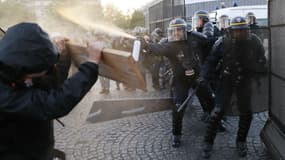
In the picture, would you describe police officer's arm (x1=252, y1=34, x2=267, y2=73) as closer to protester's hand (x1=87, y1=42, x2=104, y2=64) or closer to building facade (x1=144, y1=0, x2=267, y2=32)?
protester's hand (x1=87, y1=42, x2=104, y2=64)

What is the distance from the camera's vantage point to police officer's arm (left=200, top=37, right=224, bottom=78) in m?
4.79

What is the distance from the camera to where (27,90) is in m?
1.98

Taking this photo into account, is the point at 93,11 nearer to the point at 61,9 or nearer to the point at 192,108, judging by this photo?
the point at 61,9

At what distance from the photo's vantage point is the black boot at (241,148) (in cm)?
472

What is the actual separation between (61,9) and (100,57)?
5.50m

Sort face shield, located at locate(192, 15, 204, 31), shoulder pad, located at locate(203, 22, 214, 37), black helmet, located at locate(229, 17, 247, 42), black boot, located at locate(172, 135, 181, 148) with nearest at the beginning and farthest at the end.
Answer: black helmet, located at locate(229, 17, 247, 42), black boot, located at locate(172, 135, 181, 148), shoulder pad, located at locate(203, 22, 214, 37), face shield, located at locate(192, 15, 204, 31)

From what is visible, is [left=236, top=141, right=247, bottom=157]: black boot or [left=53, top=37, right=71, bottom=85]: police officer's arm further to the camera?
[left=236, top=141, right=247, bottom=157]: black boot

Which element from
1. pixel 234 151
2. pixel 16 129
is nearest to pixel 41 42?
pixel 16 129

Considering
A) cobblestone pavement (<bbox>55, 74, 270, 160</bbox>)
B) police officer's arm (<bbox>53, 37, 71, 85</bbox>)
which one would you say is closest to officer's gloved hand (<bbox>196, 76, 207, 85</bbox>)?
cobblestone pavement (<bbox>55, 74, 270, 160</bbox>)

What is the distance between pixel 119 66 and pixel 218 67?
3.03 meters

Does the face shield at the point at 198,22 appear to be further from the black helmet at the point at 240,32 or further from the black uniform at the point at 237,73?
the black helmet at the point at 240,32

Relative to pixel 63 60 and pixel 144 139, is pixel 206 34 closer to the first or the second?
pixel 144 139

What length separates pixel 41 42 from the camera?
195 cm

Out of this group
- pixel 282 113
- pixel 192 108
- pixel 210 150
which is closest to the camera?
pixel 282 113
